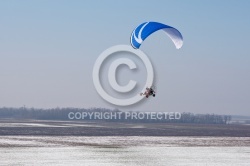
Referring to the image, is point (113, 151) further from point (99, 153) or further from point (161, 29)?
point (161, 29)

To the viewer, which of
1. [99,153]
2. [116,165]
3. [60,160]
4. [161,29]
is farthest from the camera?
[99,153]

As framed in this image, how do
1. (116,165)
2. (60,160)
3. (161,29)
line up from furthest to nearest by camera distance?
1. (161,29)
2. (60,160)
3. (116,165)

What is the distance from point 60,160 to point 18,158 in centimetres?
334

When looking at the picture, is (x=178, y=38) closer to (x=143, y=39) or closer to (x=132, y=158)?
(x=143, y=39)

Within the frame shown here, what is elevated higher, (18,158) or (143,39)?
(143,39)

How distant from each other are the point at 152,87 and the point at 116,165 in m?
5.65

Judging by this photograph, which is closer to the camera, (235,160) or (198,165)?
(198,165)

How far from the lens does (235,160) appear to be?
3709 centimetres

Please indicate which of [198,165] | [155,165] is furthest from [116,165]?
[198,165]

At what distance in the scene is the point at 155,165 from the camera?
33.3 meters

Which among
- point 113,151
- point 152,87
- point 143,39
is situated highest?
point 143,39

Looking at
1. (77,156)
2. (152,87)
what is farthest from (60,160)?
(152,87)

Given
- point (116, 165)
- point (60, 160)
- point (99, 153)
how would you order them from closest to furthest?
1. point (116, 165)
2. point (60, 160)
3. point (99, 153)

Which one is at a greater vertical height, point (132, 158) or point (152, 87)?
point (152, 87)
